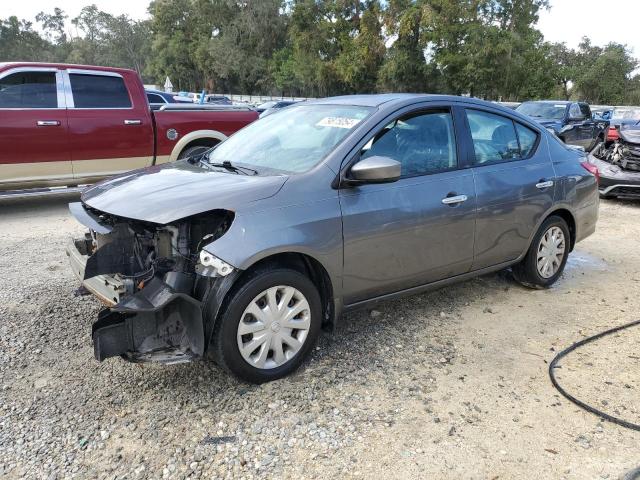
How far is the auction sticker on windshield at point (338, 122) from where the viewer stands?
143 inches

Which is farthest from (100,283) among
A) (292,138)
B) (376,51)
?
(376,51)

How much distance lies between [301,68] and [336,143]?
44.2 m

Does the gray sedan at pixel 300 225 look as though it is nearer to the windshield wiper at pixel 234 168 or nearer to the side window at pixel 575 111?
the windshield wiper at pixel 234 168

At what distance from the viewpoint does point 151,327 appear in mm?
2910

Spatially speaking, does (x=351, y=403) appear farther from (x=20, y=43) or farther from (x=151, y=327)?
(x=20, y=43)

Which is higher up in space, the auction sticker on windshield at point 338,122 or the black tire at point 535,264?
the auction sticker on windshield at point 338,122

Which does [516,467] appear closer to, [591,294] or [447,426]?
[447,426]

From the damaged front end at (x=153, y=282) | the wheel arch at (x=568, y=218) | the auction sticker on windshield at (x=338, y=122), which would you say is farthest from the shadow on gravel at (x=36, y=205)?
the wheel arch at (x=568, y=218)

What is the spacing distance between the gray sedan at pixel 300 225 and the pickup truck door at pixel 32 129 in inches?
158

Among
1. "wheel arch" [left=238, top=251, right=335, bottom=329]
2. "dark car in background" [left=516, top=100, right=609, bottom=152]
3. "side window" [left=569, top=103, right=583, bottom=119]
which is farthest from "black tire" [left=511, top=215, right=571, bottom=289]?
"side window" [left=569, top=103, right=583, bottom=119]

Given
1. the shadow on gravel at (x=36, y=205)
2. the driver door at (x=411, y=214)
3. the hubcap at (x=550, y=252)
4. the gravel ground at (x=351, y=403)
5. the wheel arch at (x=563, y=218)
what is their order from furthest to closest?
the shadow on gravel at (x=36, y=205) < the hubcap at (x=550, y=252) < the wheel arch at (x=563, y=218) < the driver door at (x=411, y=214) < the gravel ground at (x=351, y=403)

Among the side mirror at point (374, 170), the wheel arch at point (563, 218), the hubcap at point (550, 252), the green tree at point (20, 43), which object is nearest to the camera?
the side mirror at point (374, 170)

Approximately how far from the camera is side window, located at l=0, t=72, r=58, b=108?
699 cm

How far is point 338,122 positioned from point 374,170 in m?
0.67
